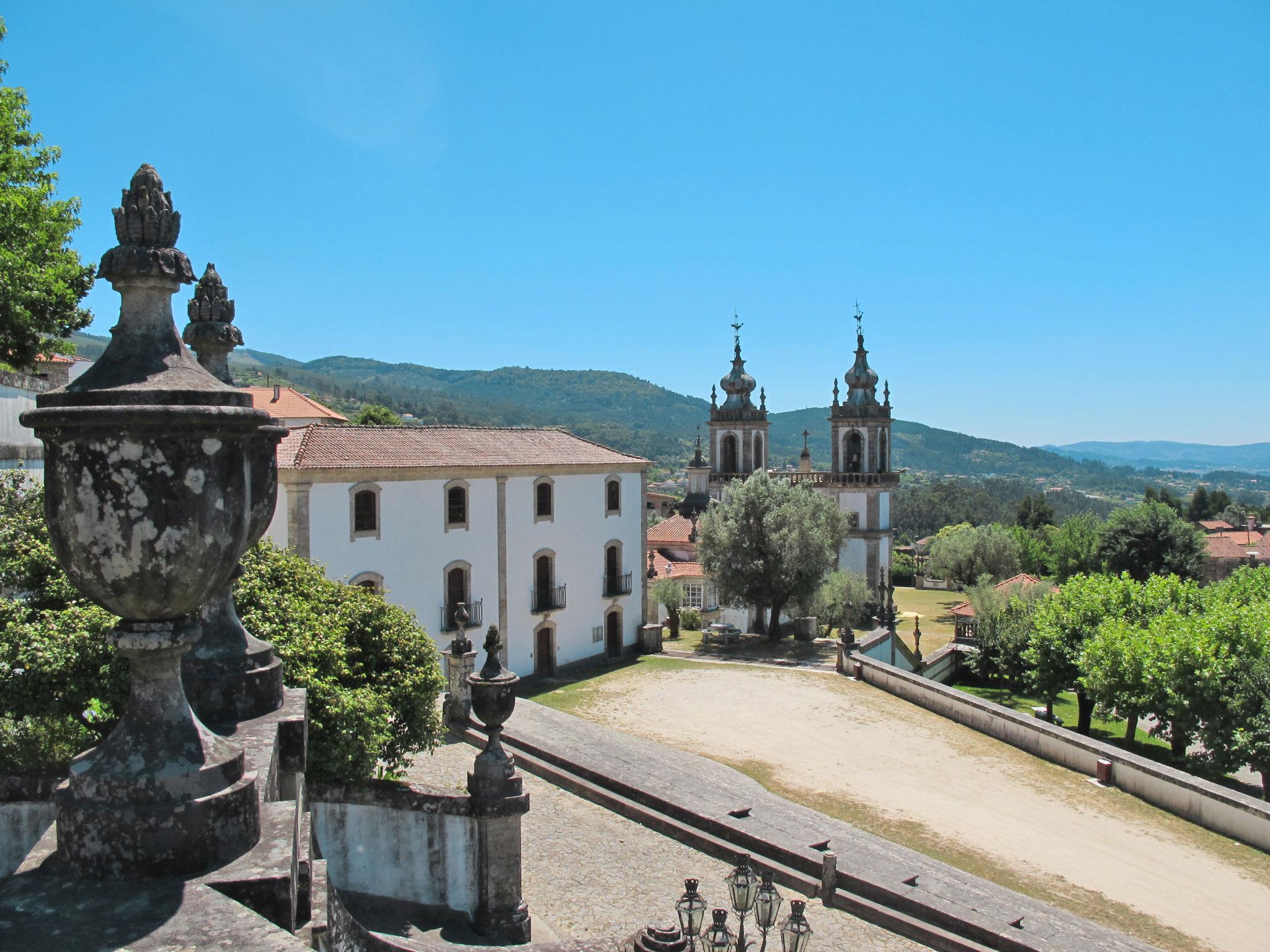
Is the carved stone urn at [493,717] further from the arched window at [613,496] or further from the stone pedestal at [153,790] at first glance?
the arched window at [613,496]

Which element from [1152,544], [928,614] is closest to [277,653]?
[928,614]

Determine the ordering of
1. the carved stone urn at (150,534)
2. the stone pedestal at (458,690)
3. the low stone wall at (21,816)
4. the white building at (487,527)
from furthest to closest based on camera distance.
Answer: the white building at (487,527), the stone pedestal at (458,690), the low stone wall at (21,816), the carved stone urn at (150,534)

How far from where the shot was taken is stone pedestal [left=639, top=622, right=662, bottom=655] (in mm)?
32438

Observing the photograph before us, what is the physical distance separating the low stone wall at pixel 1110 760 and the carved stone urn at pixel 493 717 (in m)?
15.1

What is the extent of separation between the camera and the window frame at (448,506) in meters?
25.5

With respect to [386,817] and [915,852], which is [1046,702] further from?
[386,817]

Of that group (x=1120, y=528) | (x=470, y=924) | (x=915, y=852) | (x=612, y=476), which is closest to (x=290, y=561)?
(x=470, y=924)

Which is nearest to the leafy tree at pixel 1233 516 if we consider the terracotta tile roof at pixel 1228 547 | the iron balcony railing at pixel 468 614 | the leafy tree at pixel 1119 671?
the terracotta tile roof at pixel 1228 547

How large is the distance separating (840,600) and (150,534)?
1527 inches

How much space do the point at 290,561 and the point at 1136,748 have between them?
2375cm

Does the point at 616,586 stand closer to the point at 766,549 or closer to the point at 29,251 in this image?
the point at 766,549

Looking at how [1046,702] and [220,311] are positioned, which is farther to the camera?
[1046,702]

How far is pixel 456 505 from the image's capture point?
85.0 feet

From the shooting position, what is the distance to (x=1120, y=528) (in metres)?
48.8
